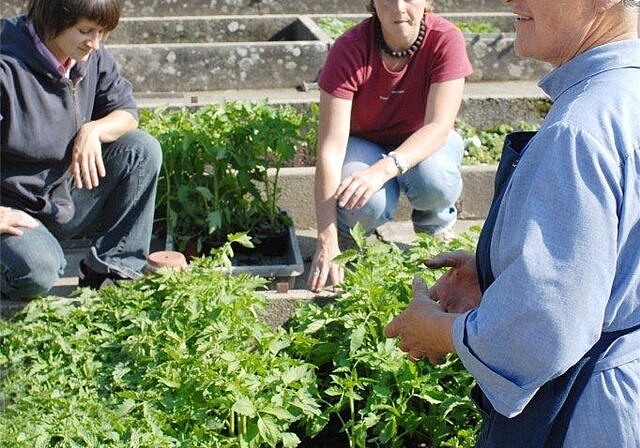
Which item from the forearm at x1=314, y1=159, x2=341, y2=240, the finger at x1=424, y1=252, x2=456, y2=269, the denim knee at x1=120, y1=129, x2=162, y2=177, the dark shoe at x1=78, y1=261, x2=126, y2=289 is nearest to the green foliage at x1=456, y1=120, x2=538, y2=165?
the forearm at x1=314, y1=159, x2=341, y2=240

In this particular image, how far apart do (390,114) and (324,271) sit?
899mm

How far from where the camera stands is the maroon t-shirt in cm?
433

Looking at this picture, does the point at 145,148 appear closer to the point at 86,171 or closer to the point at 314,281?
the point at 86,171

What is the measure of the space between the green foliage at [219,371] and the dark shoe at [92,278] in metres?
0.28

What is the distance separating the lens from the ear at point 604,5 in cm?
173

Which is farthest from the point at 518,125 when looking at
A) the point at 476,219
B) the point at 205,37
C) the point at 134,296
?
the point at 134,296

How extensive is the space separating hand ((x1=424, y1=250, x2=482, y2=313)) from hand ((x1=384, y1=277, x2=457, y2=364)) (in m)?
0.09

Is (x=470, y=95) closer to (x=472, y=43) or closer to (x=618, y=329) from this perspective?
(x=472, y=43)

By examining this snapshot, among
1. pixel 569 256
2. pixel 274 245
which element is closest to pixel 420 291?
pixel 569 256

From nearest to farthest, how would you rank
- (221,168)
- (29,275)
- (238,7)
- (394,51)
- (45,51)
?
(29,275), (45,51), (394,51), (221,168), (238,7)

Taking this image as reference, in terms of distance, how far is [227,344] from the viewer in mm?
3326

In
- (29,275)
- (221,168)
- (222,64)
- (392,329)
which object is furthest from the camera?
(222,64)

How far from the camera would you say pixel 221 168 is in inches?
184

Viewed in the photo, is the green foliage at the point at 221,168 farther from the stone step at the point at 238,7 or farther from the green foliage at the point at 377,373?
the stone step at the point at 238,7
